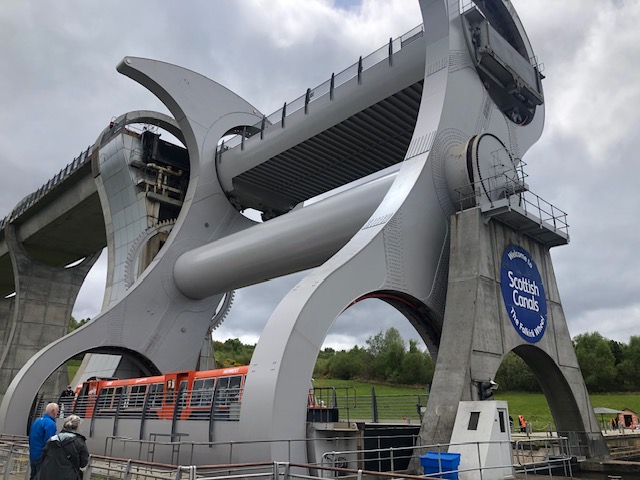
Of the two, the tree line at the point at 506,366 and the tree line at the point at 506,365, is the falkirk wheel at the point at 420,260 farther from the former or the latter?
the tree line at the point at 506,366

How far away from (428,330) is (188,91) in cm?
1573

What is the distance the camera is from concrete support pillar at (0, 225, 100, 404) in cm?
3512

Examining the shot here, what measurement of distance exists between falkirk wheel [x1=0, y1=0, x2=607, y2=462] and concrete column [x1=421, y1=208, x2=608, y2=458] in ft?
0.12

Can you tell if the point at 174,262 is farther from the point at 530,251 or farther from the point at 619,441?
the point at 619,441

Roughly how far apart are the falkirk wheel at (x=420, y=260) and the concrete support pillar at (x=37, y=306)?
53.3 ft

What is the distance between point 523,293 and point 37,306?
112 ft

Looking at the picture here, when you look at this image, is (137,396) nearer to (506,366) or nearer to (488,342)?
(488,342)

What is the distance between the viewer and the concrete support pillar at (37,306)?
35.1 m

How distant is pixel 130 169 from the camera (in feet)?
84.8

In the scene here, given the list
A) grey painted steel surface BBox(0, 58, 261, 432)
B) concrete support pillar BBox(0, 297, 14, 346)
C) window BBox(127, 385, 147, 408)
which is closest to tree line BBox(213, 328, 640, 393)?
concrete support pillar BBox(0, 297, 14, 346)

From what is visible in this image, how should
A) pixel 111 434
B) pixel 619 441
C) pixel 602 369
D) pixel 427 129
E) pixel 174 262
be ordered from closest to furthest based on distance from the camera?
1. pixel 427 129
2. pixel 111 434
3. pixel 619 441
4. pixel 174 262
5. pixel 602 369

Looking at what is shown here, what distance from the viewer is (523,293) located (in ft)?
49.7

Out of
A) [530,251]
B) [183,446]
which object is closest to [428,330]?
[530,251]

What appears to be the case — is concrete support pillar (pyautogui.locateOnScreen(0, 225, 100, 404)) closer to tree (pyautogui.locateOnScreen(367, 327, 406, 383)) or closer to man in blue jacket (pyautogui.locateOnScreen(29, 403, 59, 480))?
man in blue jacket (pyautogui.locateOnScreen(29, 403, 59, 480))
